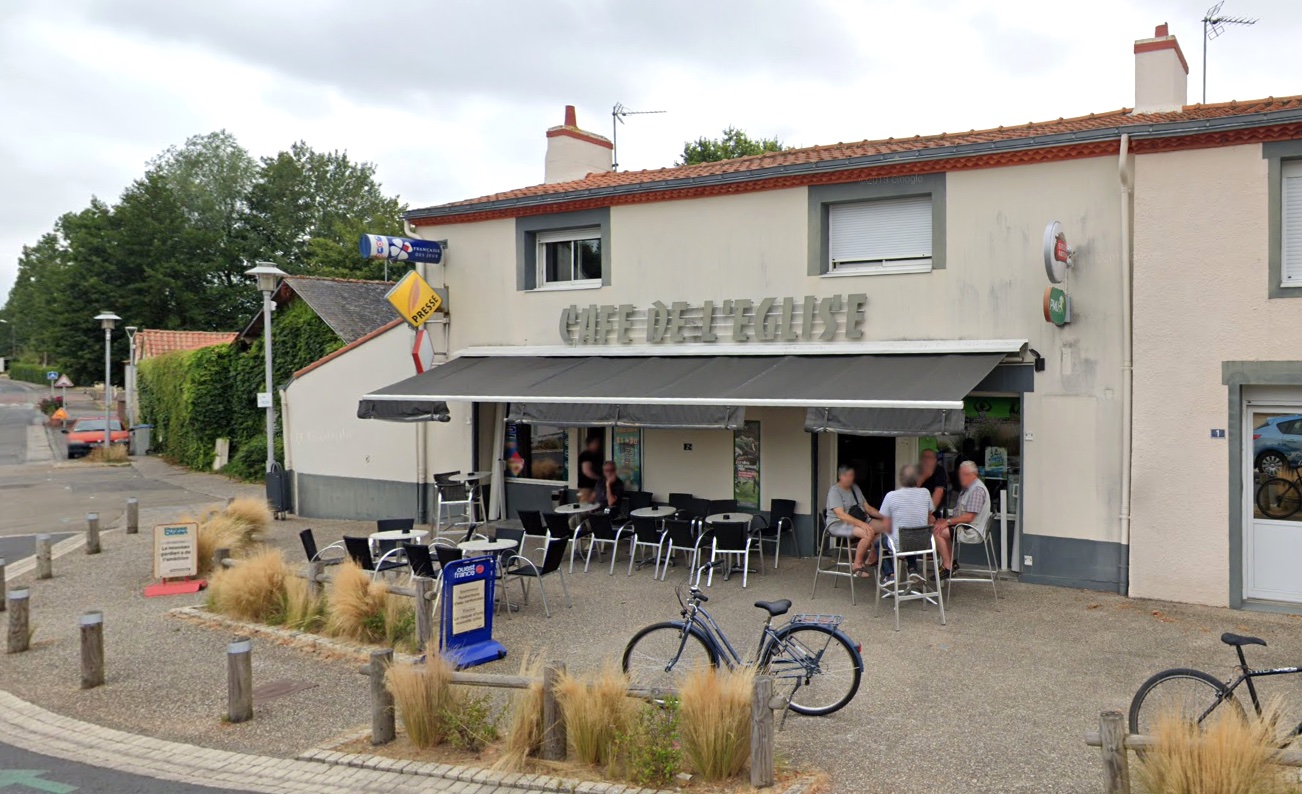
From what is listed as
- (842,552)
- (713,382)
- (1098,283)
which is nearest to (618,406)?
(713,382)

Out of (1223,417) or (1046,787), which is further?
(1223,417)

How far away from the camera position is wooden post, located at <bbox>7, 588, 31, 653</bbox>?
8766 mm

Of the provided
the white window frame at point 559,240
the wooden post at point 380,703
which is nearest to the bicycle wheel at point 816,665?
the wooden post at point 380,703

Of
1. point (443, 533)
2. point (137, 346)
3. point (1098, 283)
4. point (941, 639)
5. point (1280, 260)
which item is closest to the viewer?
point (941, 639)

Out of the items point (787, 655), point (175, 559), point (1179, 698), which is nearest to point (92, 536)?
point (175, 559)

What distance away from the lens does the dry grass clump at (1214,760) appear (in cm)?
448

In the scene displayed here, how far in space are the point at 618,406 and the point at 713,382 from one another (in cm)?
118

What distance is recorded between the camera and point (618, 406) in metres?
11.4

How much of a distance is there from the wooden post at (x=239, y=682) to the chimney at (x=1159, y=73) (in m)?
11.2

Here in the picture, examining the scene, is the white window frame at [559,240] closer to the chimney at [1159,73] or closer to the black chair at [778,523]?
the black chair at [778,523]

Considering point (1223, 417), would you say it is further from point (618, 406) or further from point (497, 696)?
point (497, 696)

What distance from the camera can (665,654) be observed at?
6.75 meters

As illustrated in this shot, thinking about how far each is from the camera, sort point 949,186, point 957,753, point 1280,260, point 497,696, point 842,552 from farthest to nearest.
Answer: point 842,552 < point 949,186 < point 1280,260 < point 497,696 < point 957,753

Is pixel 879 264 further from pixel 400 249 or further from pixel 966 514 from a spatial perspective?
pixel 400 249
